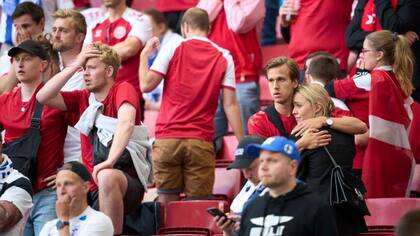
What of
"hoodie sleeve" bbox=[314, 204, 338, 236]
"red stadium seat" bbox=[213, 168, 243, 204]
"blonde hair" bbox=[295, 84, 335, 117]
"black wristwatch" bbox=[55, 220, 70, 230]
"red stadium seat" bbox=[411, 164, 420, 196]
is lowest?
"red stadium seat" bbox=[213, 168, 243, 204]

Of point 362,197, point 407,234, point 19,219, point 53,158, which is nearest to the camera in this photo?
point 407,234

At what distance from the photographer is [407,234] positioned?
7.27m

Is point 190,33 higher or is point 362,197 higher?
point 190,33

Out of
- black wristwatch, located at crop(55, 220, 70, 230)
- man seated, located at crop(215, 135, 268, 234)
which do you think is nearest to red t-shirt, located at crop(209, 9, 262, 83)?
man seated, located at crop(215, 135, 268, 234)

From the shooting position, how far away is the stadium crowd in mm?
8594

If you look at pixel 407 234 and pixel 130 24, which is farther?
pixel 130 24

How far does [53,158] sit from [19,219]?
82 centimetres

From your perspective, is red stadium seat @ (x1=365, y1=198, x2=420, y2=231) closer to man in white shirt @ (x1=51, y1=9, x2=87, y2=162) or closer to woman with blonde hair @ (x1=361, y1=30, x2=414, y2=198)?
woman with blonde hair @ (x1=361, y1=30, x2=414, y2=198)

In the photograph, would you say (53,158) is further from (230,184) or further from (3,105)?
(230,184)

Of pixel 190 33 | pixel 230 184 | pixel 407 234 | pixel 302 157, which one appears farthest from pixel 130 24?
pixel 407 234

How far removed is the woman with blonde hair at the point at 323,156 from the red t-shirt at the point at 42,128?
80.1 inches

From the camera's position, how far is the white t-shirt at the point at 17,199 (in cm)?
947

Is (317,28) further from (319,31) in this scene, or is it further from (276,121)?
(276,121)

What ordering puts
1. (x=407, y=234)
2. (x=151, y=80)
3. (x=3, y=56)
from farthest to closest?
(x=3, y=56), (x=151, y=80), (x=407, y=234)
